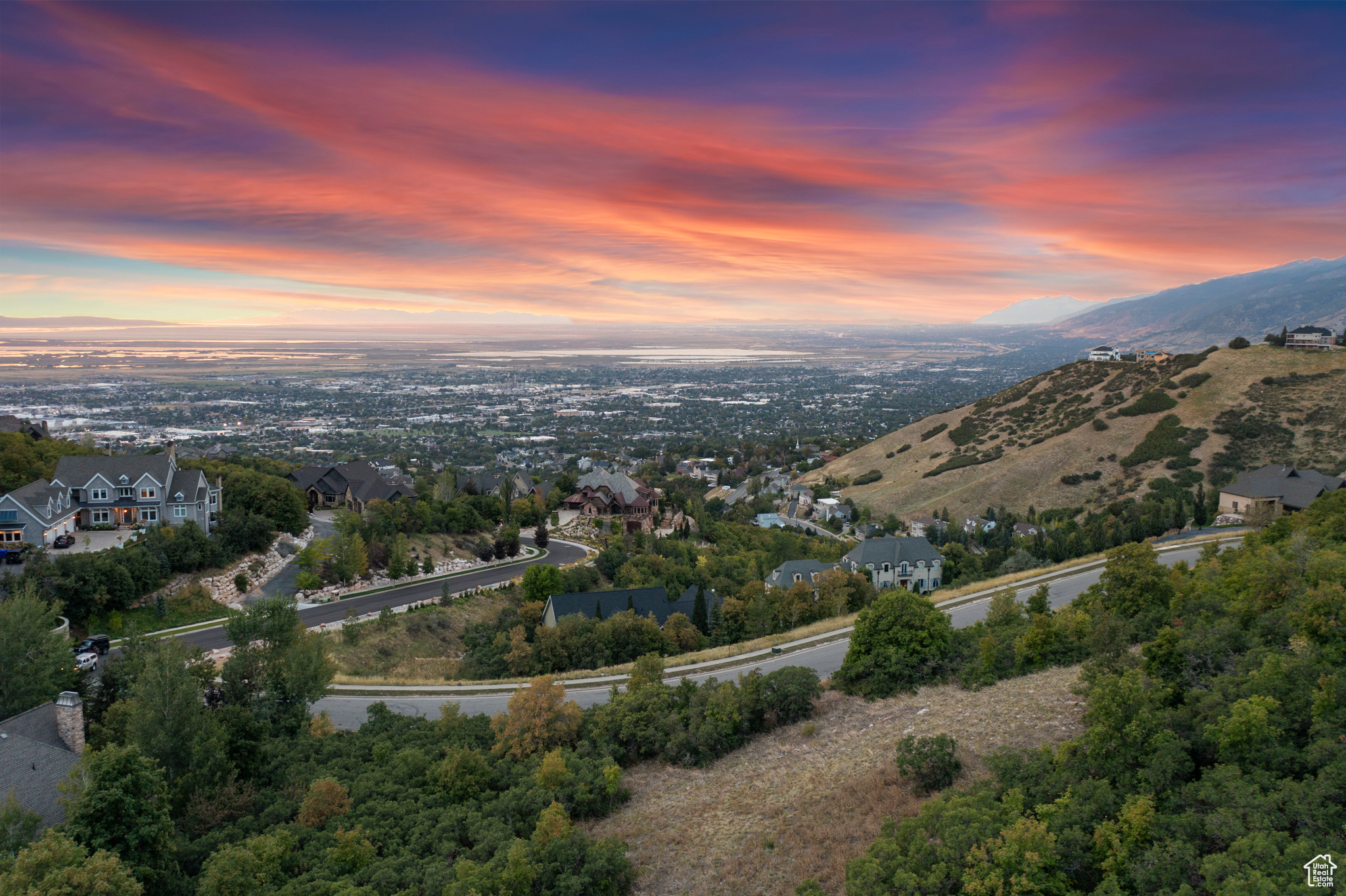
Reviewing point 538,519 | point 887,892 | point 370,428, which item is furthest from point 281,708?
point 370,428

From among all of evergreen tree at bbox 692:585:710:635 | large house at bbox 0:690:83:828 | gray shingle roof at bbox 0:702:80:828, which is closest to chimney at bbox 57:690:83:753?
large house at bbox 0:690:83:828

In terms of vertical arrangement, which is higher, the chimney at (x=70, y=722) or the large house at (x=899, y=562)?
the chimney at (x=70, y=722)

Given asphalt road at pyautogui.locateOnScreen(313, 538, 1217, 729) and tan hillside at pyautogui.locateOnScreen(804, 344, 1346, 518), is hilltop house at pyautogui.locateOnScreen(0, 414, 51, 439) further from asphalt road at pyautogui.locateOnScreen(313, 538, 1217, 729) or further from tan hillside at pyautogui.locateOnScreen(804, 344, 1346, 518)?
tan hillside at pyautogui.locateOnScreen(804, 344, 1346, 518)

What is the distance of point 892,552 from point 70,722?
39.1 metres

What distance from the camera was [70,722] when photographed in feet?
55.5

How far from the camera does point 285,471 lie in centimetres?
5416

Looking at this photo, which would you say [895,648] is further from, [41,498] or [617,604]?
[41,498]

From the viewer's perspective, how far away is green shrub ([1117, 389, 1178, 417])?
268 feet

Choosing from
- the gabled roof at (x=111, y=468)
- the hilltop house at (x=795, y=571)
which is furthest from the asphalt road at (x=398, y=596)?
the hilltop house at (x=795, y=571)

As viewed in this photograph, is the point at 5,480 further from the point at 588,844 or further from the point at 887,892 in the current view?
the point at 887,892

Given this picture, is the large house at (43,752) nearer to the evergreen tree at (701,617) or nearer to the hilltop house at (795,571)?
the evergreen tree at (701,617)

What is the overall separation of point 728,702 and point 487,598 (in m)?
22.5

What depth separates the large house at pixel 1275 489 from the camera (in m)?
41.9

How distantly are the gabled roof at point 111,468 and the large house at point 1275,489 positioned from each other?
184 ft
